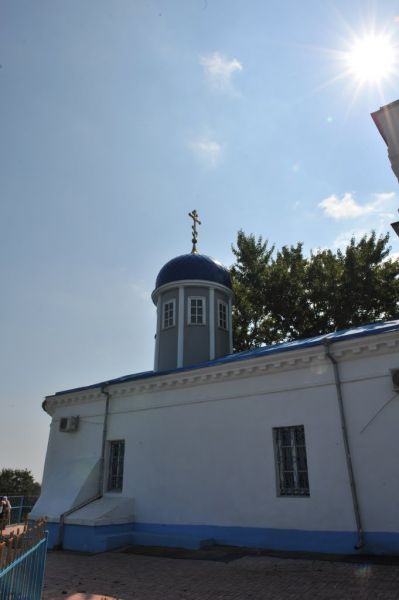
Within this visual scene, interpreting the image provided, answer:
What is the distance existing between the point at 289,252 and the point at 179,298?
1001 cm

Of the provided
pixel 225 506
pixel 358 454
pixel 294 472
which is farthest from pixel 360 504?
pixel 225 506

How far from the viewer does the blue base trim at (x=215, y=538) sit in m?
8.39

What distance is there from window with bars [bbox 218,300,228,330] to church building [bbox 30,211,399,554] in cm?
510

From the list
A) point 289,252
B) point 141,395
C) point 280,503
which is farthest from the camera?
point 289,252

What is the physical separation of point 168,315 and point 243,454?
7882mm

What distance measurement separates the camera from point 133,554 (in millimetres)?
10289

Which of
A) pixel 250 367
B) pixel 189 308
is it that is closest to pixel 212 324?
pixel 189 308

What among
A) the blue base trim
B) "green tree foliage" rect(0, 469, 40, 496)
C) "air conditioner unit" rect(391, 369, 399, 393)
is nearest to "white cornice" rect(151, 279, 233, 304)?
the blue base trim

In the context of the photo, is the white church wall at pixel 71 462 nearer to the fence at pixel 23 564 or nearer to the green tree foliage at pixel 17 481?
the fence at pixel 23 564

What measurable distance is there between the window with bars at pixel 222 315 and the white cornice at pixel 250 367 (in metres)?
5.17

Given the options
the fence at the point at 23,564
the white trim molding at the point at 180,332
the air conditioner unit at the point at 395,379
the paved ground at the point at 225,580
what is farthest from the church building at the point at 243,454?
the fence at the point at 23,564

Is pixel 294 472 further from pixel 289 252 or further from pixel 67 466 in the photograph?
pixel 289 252

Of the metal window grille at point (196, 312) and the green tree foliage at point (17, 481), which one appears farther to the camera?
the green tree foliage at point (17, 481)

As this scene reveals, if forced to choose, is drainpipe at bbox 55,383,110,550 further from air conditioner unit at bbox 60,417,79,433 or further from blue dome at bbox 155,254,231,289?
blue dome at bbox 155,254,231,289
